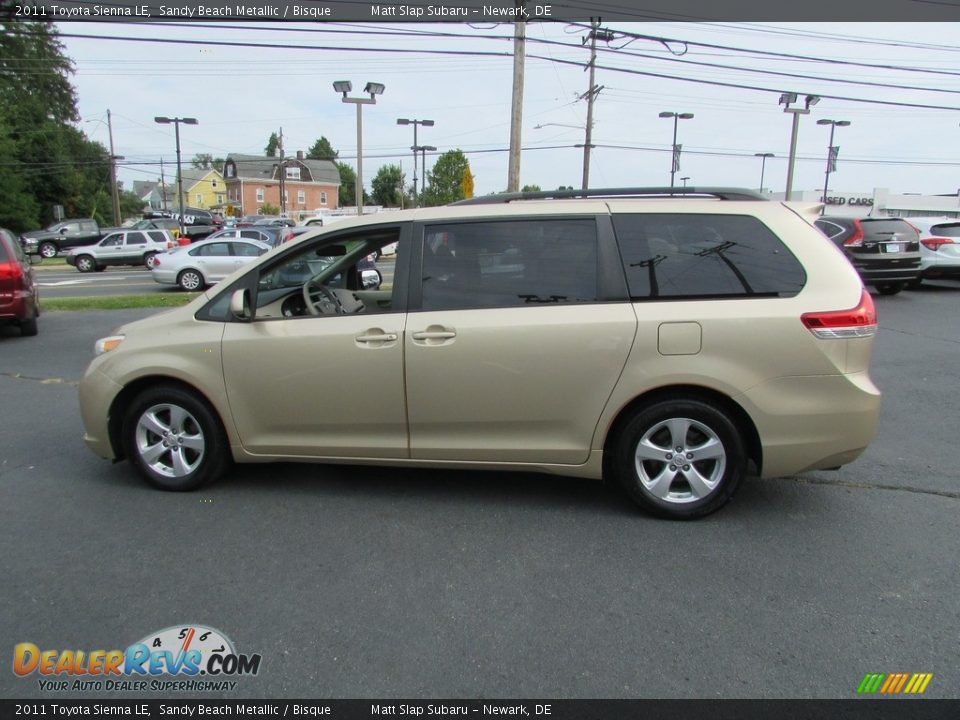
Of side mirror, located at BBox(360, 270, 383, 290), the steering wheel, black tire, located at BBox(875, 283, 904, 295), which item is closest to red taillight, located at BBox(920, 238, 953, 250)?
black tire, located at BBox(875, 283, 904, 295)

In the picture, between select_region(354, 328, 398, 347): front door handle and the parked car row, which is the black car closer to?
the parked car row

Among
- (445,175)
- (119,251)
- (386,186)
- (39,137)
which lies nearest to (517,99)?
(119,251)

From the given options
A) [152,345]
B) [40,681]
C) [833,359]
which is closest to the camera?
[40,681]

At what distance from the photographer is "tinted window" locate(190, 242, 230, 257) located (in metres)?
18.9

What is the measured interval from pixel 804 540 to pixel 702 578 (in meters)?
0.79

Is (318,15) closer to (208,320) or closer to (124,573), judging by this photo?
(208,320)

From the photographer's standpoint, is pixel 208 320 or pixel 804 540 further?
pixel 208 320

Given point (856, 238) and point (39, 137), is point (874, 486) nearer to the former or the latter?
point (856, 238)

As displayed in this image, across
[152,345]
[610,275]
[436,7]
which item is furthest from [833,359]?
[436,7]

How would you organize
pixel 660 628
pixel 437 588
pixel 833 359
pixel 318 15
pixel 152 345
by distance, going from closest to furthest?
pixel 660 628 → pixel 437 588 → pixel 833 359 → pixel 152 345 → pixel 318 15

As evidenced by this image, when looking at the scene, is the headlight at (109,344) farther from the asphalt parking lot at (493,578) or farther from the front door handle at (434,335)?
the front door handle at (434,335)

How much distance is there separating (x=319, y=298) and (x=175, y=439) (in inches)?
54.1

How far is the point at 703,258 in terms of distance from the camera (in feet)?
12.3

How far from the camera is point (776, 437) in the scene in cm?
363
